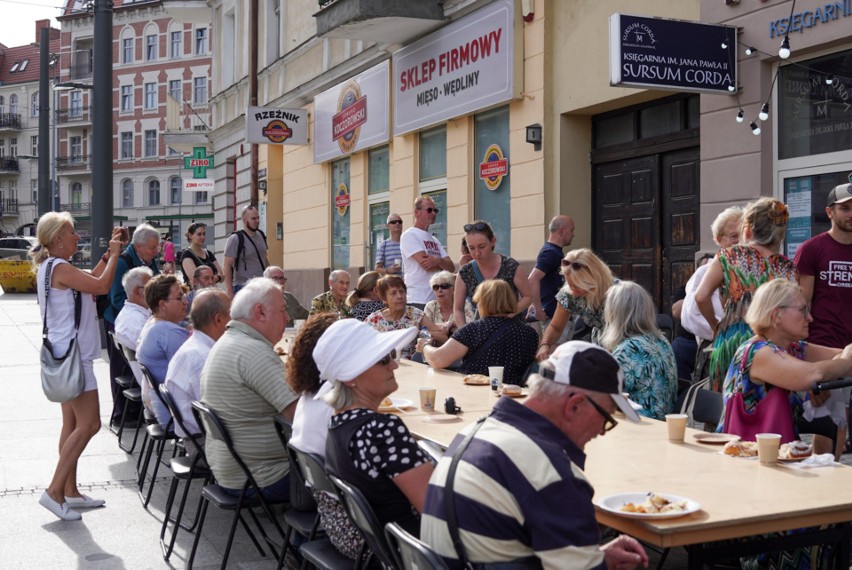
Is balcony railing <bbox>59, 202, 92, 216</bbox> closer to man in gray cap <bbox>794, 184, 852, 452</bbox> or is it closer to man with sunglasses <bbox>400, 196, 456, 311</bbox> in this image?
man with sunglasses <bbox>400, 196, 456, 311</bbox>

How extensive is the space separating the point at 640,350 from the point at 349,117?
41.1 ft

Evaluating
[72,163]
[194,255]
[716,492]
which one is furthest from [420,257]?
[72,163]

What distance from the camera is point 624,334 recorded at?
5.04m

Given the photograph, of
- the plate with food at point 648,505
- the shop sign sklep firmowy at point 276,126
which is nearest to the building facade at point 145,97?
the shop sign sklep firmowy at point 276,126

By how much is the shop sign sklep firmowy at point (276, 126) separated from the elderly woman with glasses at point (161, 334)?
1207cm

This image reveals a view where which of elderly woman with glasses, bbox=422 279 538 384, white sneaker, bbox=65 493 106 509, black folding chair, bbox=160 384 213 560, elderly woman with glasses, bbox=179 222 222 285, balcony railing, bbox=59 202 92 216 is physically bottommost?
white sneaker, bbox=65 493 106 509

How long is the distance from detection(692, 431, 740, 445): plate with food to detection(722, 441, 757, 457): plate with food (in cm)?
16

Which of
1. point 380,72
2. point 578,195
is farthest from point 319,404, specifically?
point 380,72

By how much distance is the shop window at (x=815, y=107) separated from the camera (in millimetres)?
7781

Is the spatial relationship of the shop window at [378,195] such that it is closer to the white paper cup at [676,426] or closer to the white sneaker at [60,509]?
the white sneaker at [60,509]

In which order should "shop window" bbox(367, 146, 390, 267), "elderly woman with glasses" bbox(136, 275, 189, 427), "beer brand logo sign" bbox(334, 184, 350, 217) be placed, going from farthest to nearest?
"beer brand logo sign" bbox(334, 184, 350, 217)
"shop window" bbox(367, 146, 390, 267)
"elderly woman with glasses" bbox(136, 275, 189, 427)

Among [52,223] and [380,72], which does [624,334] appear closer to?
[52,223]

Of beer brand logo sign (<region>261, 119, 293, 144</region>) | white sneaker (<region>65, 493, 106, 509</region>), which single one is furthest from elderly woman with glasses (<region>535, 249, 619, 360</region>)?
beer brand logo sign (<region>261, 119, 293, 144</region>)

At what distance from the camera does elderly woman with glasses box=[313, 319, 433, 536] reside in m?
3.14
